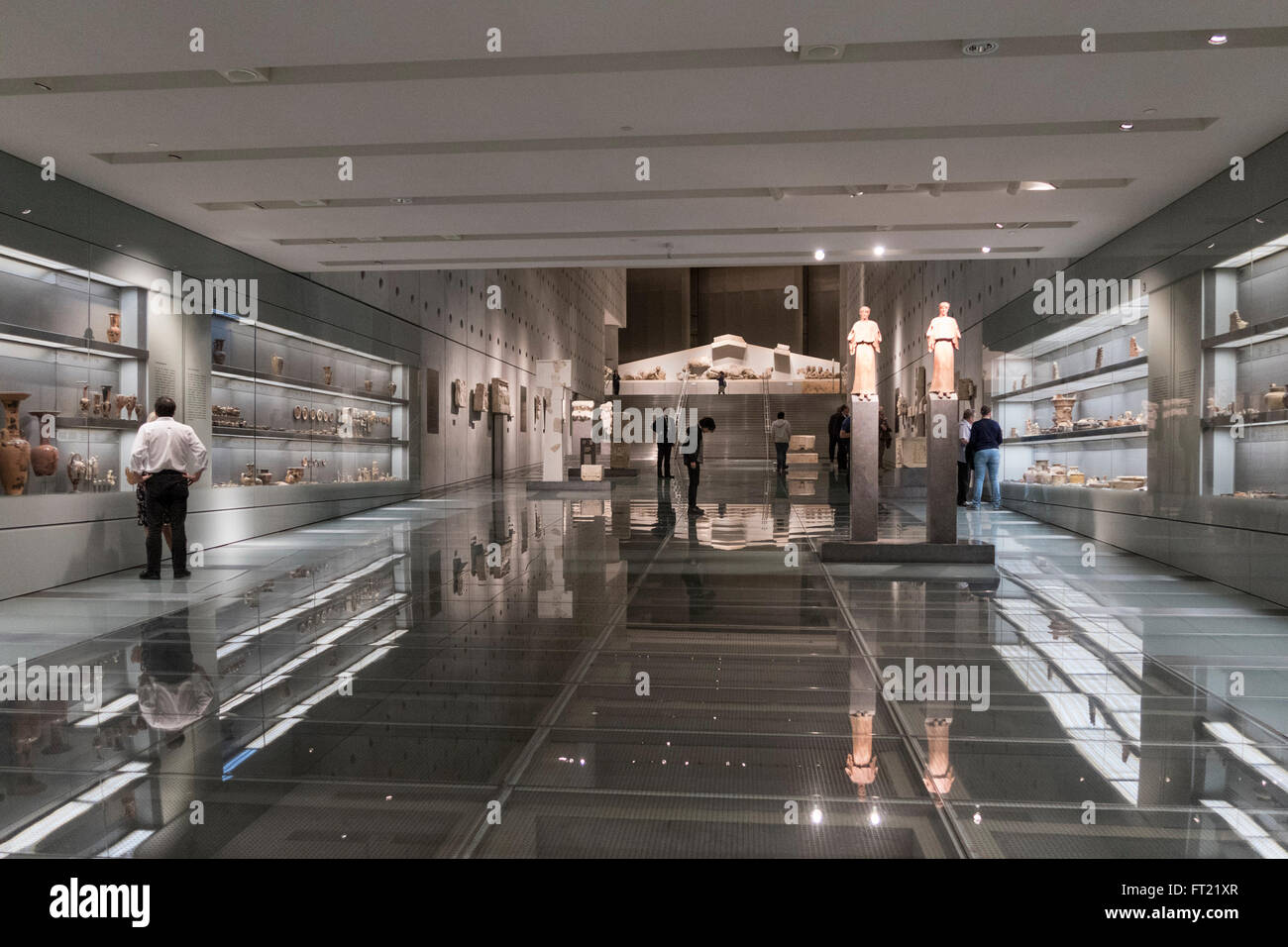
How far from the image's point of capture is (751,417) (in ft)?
127

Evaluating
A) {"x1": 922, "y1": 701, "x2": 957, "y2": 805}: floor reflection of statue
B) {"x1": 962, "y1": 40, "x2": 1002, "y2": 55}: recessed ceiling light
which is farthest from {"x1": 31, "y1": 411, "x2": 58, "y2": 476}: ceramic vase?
{"x1": 962, "y1": 40, "x2": 1002, "y2": 55}: recessed ceiling light

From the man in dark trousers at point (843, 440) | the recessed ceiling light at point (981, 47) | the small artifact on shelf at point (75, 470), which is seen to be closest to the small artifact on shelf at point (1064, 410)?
the recessed ceiling light at point (981, 47)

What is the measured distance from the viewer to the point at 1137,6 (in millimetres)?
5660

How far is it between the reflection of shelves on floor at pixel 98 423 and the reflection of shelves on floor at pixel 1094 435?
11308 millimetres

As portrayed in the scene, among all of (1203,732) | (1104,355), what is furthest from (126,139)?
(1104,355)

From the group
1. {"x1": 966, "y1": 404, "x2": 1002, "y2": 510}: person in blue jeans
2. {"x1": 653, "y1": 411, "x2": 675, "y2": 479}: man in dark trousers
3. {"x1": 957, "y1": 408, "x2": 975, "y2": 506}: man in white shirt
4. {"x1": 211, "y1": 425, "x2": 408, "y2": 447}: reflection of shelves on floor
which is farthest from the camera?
{"x1": 653, "y1": 411, "x2": 675, "y2": 479}: man in dark trousers

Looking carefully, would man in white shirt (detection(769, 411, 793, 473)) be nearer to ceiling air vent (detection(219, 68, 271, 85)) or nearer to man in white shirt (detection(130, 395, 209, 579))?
man in white shirt (detection(130, 395, 209, 579))

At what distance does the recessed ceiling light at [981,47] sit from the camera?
6266mm

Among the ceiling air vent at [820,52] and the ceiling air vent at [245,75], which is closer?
the ceiling air vent at [820,52]

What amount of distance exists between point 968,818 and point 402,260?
12135 mm

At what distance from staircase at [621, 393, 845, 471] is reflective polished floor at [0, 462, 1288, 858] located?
92.7 ft

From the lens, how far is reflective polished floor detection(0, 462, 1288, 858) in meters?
3.16

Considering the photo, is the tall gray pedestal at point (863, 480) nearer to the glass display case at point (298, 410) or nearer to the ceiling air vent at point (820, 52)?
the ceiling air vent at point (820, 52)
